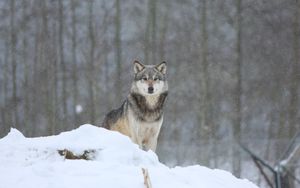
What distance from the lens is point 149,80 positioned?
9367mm

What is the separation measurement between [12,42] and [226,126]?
7914mm

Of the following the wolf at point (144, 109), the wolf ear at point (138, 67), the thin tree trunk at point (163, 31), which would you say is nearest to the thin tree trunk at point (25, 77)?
the thin tree trunk at point (163, 31)

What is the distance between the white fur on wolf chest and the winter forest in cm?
670

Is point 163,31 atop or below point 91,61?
atop

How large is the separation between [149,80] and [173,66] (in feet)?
28.9

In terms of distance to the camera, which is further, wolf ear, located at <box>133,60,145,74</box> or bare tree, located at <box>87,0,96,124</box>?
bare tree, located at <box>87,0,96,124</box>

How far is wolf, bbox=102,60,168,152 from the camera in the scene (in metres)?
9.14

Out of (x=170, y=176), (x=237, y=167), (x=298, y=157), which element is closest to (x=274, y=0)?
(x=237, y=167)

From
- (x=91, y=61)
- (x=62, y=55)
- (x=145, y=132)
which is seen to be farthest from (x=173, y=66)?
(x=145, y=132)

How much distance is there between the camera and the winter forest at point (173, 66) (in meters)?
17.2

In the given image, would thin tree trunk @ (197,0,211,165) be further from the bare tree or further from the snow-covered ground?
the snow-covered ground

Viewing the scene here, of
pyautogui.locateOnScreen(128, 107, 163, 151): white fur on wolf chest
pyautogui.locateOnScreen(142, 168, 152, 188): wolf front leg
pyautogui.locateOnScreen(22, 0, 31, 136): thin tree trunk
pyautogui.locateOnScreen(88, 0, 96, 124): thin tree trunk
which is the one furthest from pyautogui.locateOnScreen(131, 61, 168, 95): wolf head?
pyautogui.locateOnScreen(22, 0, 31, 136): thin tree trunk

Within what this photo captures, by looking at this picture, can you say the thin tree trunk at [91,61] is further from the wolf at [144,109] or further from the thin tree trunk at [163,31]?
the wolf at [144,109]

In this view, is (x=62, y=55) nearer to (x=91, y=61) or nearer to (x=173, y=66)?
(x=91, y=61)
